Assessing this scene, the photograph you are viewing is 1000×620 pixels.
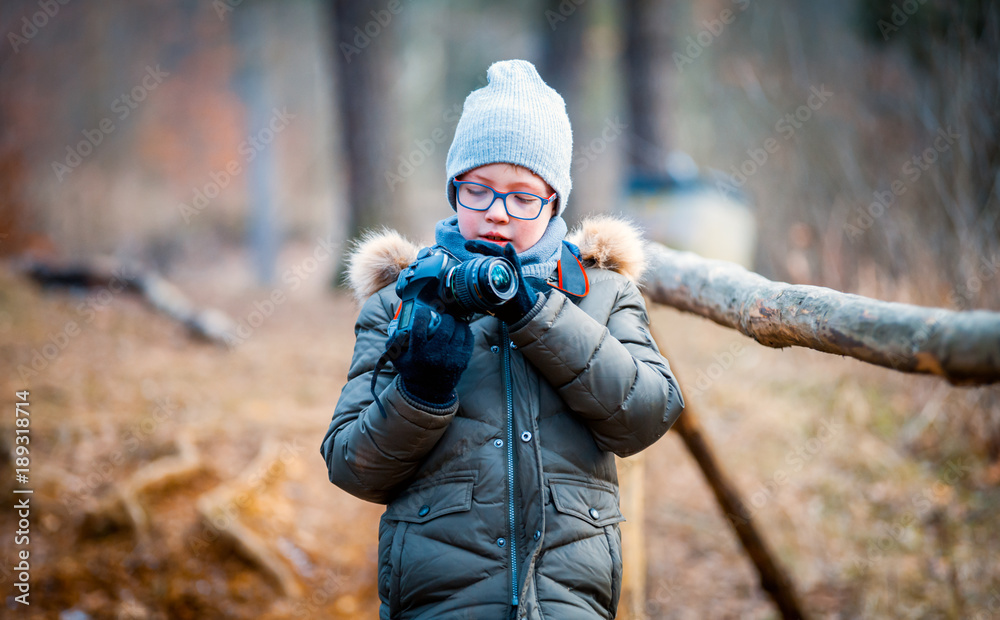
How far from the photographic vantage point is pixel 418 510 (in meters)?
1.68

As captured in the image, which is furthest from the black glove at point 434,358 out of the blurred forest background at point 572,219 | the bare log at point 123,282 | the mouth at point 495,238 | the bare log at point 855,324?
the bare log at point 123,282

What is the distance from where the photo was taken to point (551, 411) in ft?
5.69

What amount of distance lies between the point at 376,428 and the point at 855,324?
105cm

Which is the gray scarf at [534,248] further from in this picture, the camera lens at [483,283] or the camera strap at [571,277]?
the camera lens at [483,283]

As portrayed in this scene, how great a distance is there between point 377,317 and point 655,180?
742 cm

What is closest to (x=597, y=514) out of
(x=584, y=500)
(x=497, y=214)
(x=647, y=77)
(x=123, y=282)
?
(x=584, y=500)

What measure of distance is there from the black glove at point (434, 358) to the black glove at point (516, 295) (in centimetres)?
10

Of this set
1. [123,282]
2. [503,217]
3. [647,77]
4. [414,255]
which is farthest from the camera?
[647,77]

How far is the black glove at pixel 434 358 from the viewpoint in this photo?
1.51 m

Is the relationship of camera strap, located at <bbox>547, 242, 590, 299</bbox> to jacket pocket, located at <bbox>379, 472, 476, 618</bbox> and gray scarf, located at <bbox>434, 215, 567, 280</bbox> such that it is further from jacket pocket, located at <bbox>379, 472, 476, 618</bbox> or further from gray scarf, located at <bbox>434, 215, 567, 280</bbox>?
jacket pocket, located at <bbox>379, 472, 476, 618</bbox>

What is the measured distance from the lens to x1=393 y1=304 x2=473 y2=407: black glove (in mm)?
→ 1515

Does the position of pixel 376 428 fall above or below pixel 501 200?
below

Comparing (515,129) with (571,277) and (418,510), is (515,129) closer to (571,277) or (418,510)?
(571,277)

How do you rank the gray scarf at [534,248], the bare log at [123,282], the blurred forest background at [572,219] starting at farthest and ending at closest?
the bare log at [123,282]
the blurred forest background at [572,219]
the gray scarf at [534,248]
